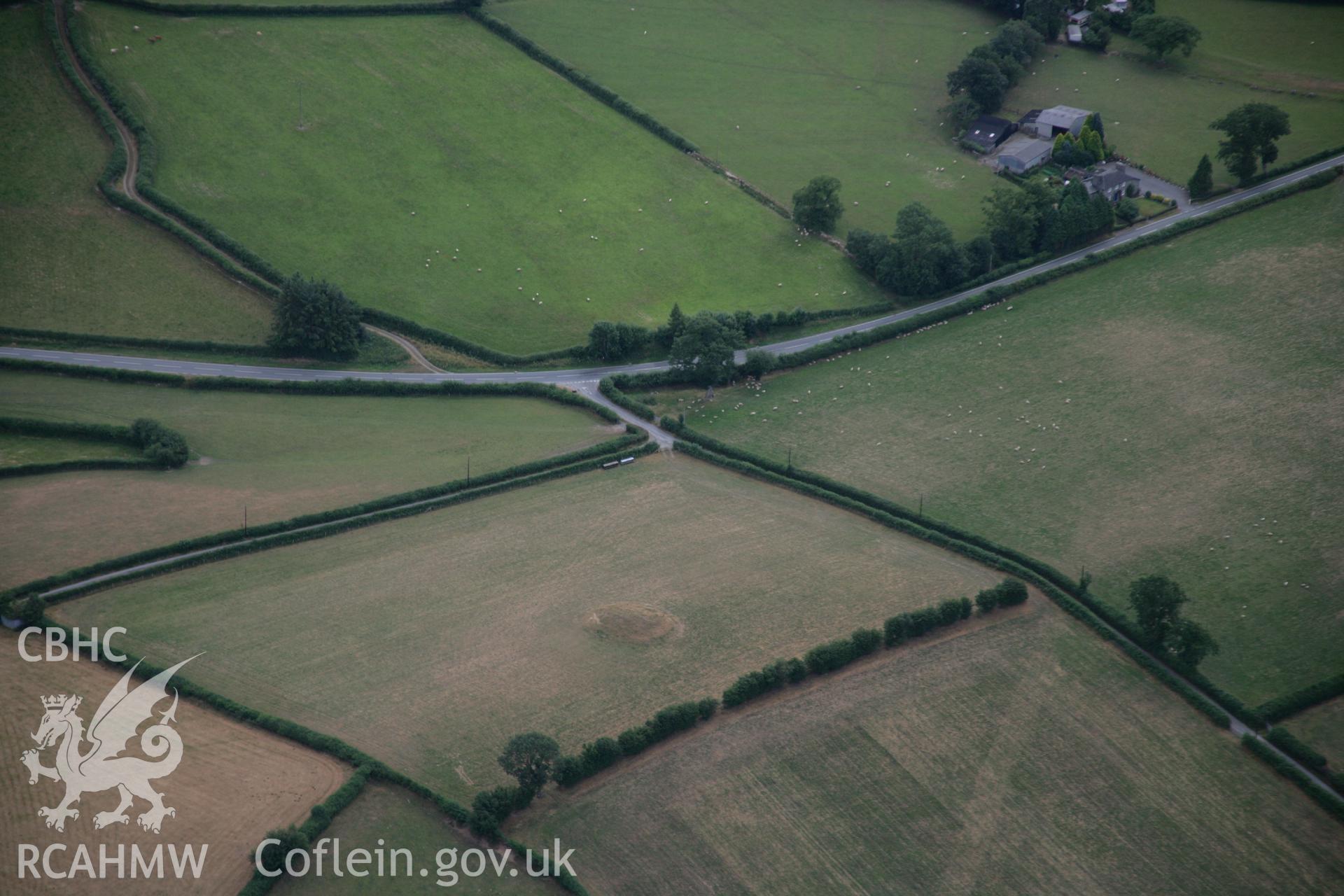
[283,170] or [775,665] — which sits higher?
[283,170]

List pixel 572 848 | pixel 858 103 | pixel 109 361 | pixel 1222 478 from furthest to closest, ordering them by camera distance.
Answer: pixel 858 103 → pixel 109 361 → pixel 1222 478 → pixel 572 848

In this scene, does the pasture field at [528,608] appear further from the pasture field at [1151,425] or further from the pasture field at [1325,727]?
the pasture field at [1325,727]

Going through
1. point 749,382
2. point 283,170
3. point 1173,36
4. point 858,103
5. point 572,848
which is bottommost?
point 572,848

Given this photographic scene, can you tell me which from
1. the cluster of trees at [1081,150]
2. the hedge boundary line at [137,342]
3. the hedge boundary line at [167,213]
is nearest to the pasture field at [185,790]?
the hedge boundary line at [137,342]

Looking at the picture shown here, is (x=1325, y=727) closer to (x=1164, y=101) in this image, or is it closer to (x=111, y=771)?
(x=111, y=771)

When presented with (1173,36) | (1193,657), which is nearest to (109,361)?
(1193,657)

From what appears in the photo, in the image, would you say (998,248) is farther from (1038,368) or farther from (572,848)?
(572,848)

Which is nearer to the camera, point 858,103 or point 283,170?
point 283,170

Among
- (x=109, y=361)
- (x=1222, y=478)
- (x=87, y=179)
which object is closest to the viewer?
(x=1222, y=478)
